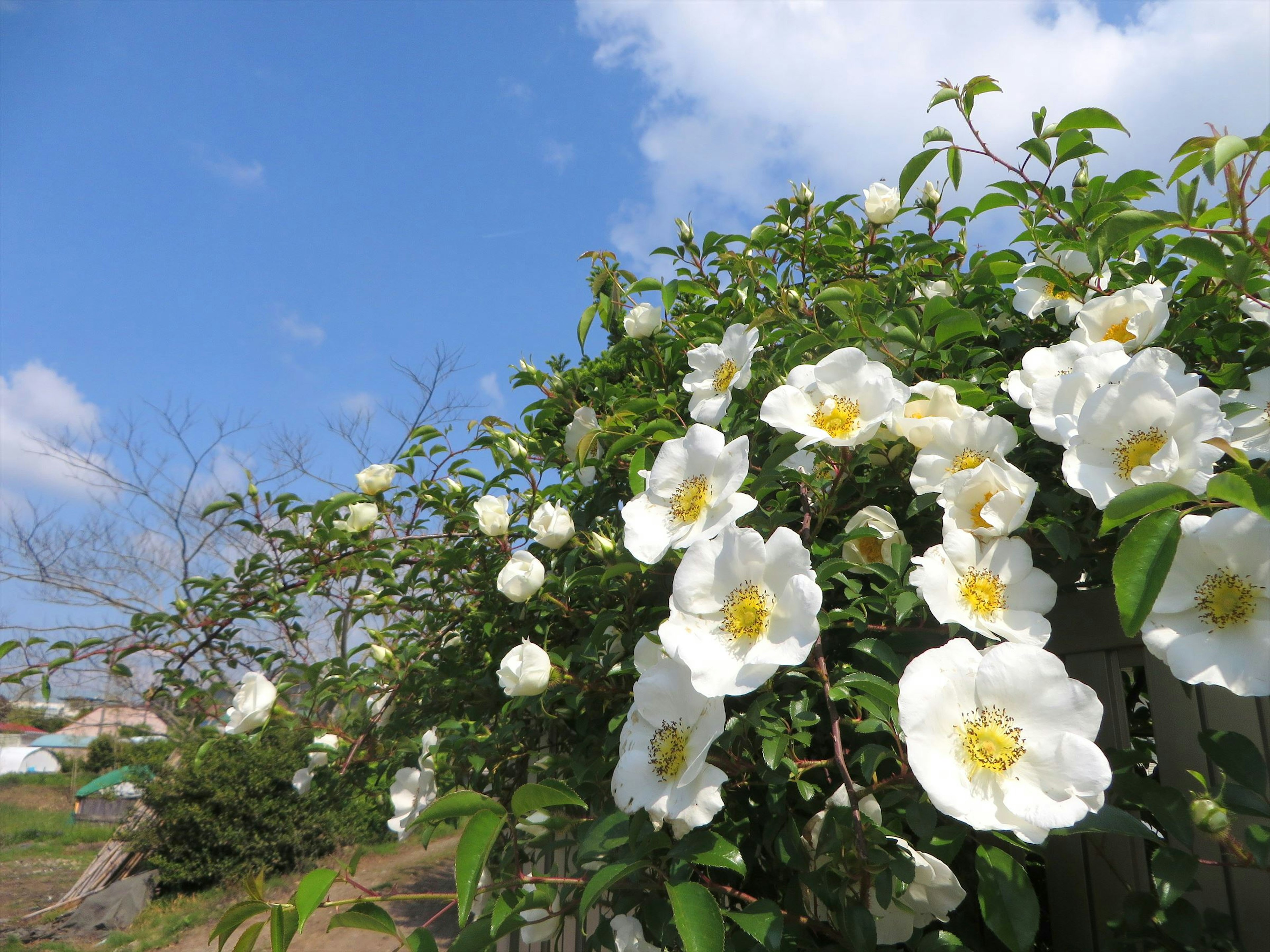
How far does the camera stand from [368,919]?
2.83 ft

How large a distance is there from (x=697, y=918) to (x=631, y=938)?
27 centimetres

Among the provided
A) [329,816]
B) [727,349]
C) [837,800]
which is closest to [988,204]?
[727,349]

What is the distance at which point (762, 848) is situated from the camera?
1.09 m

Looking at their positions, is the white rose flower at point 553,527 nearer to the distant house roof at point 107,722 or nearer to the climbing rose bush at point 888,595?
the climbing rose bush at point 888,595

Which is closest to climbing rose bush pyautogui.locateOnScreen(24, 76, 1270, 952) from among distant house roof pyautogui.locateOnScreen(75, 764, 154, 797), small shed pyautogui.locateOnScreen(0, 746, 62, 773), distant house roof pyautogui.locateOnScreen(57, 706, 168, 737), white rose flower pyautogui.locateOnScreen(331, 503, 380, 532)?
white rose flower pyautogui.locateOnScreen(331, 503, 380, 532)

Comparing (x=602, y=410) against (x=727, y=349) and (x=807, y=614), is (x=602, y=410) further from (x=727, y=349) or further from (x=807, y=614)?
(x=807, y=614)

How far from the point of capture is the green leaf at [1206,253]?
0.96 m

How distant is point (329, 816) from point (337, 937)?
8.42ft

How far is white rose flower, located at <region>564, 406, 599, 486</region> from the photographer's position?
1.38 metres

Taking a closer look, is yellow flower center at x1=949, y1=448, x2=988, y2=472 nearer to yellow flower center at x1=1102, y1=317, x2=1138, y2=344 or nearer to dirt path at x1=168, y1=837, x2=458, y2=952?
yellow flower center at x1=1102, y1=317, x2=1138, y2=344

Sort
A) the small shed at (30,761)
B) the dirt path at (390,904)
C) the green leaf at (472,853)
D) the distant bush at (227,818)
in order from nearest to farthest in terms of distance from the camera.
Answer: the green leaf at (472,853)
the dirt path at (390,904)
the distant bush at (227,818)
the small shed at (30,761)

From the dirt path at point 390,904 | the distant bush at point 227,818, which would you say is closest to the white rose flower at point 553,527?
the dirt path at point 390,904

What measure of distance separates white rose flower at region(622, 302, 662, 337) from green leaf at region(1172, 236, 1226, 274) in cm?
89

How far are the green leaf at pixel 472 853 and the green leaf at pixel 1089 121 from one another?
1.25 m
